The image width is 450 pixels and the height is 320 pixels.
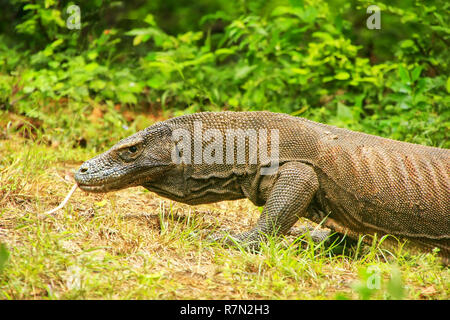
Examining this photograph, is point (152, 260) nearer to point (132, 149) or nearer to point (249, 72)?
point (132, 149)

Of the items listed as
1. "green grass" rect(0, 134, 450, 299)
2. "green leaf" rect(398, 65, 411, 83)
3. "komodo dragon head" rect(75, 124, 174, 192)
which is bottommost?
"green grass" rect(0, 134, 450, 299)

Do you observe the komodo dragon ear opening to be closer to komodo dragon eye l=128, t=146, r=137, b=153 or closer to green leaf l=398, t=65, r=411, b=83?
komodo dragon eye l=128, t=146, r=137, b=153

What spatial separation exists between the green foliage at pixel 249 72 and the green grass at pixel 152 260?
7.04ft

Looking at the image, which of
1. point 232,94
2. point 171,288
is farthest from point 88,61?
point 171,288

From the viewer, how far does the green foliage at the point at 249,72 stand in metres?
6.77

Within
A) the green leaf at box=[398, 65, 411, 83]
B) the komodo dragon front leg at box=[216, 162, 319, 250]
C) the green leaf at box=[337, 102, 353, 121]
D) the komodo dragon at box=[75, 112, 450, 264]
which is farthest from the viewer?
the green leaf at box=[337, 102, 353, 121]

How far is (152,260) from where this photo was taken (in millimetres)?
3695

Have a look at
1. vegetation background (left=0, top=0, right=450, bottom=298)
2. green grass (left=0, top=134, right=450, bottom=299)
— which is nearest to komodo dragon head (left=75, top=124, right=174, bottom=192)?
green grass (left=0, top=134, right=450, bottom=299)

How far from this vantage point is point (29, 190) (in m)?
4.73

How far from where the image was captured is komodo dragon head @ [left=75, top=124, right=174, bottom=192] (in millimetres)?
4332

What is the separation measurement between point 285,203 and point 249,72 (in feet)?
11.8

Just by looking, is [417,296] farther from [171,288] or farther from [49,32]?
[49,32]

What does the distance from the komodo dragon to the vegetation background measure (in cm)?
155

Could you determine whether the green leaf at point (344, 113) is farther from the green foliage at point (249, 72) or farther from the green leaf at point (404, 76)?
the green leaf at point (404, 76)
